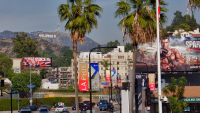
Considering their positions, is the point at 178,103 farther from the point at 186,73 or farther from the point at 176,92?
the point at 186,73

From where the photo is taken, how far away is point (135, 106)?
160 ft

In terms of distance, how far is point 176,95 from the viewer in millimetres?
41062

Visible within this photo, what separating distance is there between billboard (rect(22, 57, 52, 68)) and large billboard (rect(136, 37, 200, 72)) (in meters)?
75.1

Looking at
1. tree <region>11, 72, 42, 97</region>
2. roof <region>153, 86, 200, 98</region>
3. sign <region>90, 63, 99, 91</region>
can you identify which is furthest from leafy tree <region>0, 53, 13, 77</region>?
sign <region>90, 63, 99, 91</region>

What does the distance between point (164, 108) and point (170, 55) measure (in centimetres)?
2021

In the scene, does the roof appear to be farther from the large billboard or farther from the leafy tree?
the leafy tree

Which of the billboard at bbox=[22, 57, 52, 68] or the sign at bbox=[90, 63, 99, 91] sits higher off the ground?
the billboard at bbox=[22, 57, 52, 68]

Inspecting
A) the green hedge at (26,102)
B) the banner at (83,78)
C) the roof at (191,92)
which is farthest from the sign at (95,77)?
the green hedge at (26,102)

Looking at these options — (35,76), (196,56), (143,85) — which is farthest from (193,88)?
(35,76)

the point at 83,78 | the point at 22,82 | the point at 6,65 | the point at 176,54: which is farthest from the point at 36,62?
the point at 83,78

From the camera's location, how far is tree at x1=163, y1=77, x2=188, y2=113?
128 feet

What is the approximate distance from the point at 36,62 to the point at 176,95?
9584cm

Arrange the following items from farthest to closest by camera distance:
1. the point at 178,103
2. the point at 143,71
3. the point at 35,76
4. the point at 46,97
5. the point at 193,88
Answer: the point at 35,76
the point at 46,97
the point at 143,71
the point at 193,88
the point at 178,103

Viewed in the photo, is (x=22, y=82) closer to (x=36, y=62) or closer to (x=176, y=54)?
(x=36, y=62)
